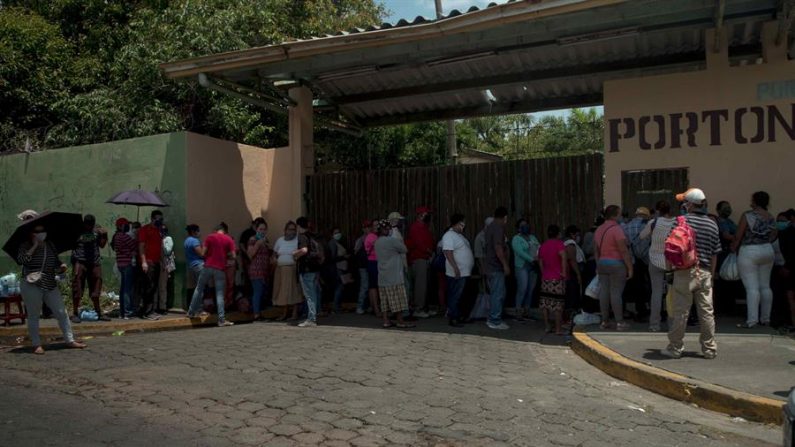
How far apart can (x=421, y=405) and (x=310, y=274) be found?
5304 mm

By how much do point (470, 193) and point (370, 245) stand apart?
211 centimetres

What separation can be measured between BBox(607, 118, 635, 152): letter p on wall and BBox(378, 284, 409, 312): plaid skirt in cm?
403

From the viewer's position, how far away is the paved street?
507cm

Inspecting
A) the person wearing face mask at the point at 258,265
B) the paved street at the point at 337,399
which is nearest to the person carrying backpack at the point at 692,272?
the paved street at the point at 337,399

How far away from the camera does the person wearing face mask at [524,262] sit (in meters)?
10.5

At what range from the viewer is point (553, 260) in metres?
9.78

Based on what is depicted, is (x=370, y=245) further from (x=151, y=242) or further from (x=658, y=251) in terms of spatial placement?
(x=658, y=251)

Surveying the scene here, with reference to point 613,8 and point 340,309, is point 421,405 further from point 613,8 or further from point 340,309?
point 340,309

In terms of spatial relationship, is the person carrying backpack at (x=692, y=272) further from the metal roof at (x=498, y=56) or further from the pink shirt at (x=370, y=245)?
the pink shirt at (x=370, y=245)

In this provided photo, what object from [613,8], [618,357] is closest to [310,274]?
[618,357]

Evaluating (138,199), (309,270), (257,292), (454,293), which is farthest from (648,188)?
(138,199)

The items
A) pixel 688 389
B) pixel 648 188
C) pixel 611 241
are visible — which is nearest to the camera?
pixel 688 389

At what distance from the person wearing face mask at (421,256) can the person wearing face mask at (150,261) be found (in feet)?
13.9

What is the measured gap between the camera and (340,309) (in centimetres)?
1292
